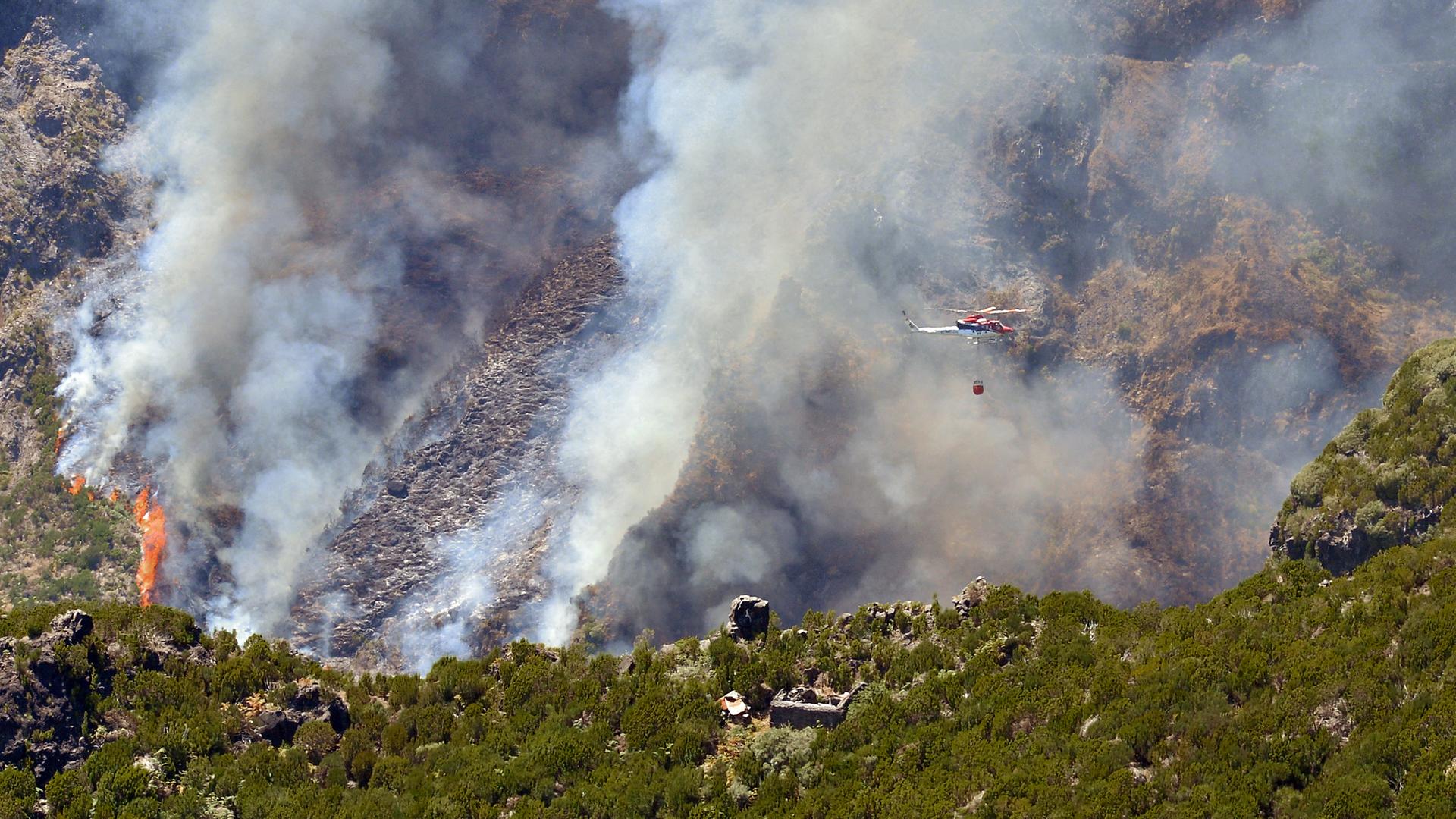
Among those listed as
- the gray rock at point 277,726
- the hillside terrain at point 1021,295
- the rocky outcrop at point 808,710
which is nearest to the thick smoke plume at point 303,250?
the hillside terrain at point 1021,295

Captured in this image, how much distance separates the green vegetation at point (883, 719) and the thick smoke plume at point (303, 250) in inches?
1378

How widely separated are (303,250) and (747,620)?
5427 cm

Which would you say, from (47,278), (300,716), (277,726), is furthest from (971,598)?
(47,278)

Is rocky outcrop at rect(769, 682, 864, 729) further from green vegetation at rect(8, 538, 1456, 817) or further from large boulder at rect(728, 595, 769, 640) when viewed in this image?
large boulder at rect(728, 595, 769, 640)

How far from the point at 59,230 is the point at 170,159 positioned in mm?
8676

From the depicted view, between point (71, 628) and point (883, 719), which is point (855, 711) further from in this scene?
point (71, 628)

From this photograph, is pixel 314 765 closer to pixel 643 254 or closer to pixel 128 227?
pixel 643 254

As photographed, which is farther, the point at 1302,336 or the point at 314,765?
the point at 1302,336

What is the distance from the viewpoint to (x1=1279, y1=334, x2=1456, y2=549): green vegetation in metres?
47.7

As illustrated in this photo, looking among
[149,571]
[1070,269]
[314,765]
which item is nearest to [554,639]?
[149,571]

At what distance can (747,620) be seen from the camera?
170 feet

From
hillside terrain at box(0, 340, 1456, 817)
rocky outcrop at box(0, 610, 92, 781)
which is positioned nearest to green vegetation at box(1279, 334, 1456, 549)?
hillside terrain at box(0, 340, 1456, 817)

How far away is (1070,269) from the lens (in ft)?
299

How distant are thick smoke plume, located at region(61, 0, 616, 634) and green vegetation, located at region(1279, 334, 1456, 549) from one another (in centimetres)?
5452
